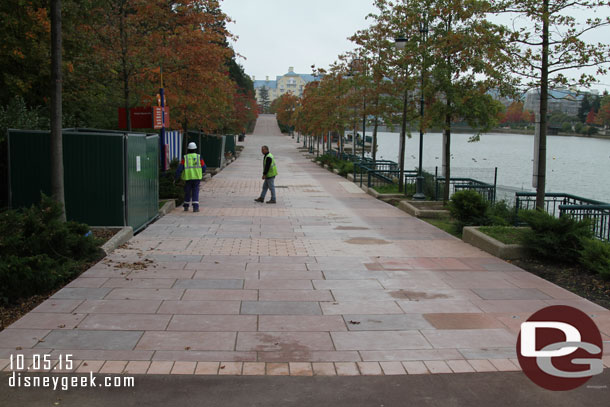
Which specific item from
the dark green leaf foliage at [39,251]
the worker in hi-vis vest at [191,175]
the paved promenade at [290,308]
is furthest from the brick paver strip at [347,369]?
the worker in hi-vis vest at [191,175]

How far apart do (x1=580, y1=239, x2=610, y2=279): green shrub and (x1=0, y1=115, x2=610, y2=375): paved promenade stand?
2.70ft

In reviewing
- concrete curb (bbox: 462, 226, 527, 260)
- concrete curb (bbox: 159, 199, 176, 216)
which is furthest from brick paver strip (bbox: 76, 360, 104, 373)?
concrete curb (bbox: 159, 199, 176, 216)

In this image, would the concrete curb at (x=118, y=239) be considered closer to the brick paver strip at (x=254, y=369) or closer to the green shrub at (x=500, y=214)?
the brick paver strip at (x=254, y=369)

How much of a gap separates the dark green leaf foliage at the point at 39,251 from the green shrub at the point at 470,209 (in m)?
7.74

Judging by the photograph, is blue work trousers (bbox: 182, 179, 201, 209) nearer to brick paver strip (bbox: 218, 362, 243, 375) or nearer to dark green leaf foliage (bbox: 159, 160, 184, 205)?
dark green leaf foliage (bbox: 159, 160, 184, 205)

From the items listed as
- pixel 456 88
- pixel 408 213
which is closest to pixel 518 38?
pixel 456 88

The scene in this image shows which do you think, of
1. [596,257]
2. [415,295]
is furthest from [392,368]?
[596,257]

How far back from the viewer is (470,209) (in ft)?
43.4

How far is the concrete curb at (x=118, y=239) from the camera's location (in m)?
10.1

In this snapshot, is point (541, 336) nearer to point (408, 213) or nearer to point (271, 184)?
point (408, 213)

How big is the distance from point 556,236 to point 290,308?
4.98 m

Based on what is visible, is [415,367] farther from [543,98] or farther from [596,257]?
[543,98]

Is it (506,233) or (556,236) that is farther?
(506,233)

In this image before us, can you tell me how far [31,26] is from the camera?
14523 mm
